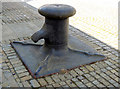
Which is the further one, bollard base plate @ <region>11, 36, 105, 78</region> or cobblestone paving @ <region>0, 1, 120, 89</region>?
bollard base plate @ <region>11, 36, 105, 78</region>

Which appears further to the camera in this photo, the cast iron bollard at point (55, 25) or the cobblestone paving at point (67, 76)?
the cast iron bollard at point (55, 25)

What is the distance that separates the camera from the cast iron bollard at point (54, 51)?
149 inches

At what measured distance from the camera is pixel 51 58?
407cm

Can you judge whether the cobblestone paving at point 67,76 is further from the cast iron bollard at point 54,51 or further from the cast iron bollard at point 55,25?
the cast iron bollard at point 55,25

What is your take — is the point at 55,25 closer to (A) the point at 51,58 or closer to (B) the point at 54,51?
(B) the point at 54,51

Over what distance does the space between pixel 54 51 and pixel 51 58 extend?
213 mm

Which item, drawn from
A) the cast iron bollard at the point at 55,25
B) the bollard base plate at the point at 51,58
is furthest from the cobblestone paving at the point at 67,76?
the cast iron bollard at the point at 55,25

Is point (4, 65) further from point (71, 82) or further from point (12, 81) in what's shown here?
point (71, 82)

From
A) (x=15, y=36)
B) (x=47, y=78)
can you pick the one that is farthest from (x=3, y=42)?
(x=47, y=78)

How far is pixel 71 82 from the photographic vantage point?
3.52 m

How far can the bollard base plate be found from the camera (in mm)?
3795

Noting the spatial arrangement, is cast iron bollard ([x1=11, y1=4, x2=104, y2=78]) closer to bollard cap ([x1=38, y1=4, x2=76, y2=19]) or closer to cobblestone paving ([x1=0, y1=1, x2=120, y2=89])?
bollard cap ([x1=38, y1=4, x2=76, y2=19])

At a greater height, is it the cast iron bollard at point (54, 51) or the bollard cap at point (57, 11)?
the bollard cap at point (57, 11)

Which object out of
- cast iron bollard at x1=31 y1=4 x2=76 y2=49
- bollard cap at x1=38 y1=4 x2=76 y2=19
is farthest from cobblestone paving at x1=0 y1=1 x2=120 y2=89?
bollard cap at x1=38 y1=4 x2=76 y2=19
